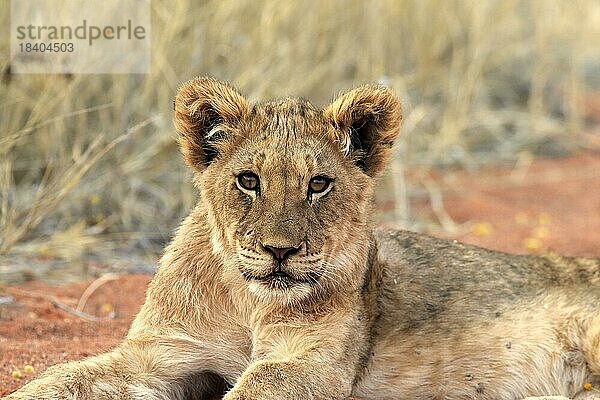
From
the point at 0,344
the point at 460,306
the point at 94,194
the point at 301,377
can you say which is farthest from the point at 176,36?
the point at 301,377

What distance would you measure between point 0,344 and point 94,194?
253 cm

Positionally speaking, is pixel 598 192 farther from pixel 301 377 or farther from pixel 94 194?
pixel 301 377

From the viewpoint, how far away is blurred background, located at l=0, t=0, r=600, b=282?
290 inches

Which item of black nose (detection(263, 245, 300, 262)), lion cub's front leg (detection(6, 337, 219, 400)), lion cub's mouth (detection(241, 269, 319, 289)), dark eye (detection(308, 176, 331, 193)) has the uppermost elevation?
dark eye (detection(308, 176, 331, 193))

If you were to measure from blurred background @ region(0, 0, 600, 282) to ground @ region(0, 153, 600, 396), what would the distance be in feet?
0.12

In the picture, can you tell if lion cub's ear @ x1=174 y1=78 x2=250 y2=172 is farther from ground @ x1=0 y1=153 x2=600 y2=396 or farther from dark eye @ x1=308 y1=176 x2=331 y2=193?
ground @ x1=0 y1=153 x2=600 y2=396

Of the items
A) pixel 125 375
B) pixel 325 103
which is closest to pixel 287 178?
pixel 125 375

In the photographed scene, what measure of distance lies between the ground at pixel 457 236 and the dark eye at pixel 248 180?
1265mm

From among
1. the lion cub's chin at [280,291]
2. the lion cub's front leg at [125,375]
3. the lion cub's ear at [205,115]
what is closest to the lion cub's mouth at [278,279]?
the lion cub's chin at [280,291]

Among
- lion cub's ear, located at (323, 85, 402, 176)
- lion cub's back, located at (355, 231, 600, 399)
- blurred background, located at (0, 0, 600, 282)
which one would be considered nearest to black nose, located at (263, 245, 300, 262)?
lion cub's ear, located at (323, 85, 402, 176)

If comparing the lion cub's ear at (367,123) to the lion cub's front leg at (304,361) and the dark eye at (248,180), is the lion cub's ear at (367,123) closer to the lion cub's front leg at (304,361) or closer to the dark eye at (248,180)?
the dark eye at (248,180)

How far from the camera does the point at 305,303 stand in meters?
4.46

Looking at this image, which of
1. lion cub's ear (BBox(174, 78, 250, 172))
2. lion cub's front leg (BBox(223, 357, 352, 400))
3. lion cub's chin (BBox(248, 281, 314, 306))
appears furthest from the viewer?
lion cub's ear (BBox(174, 78, 250, 172))

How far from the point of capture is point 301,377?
415cm
